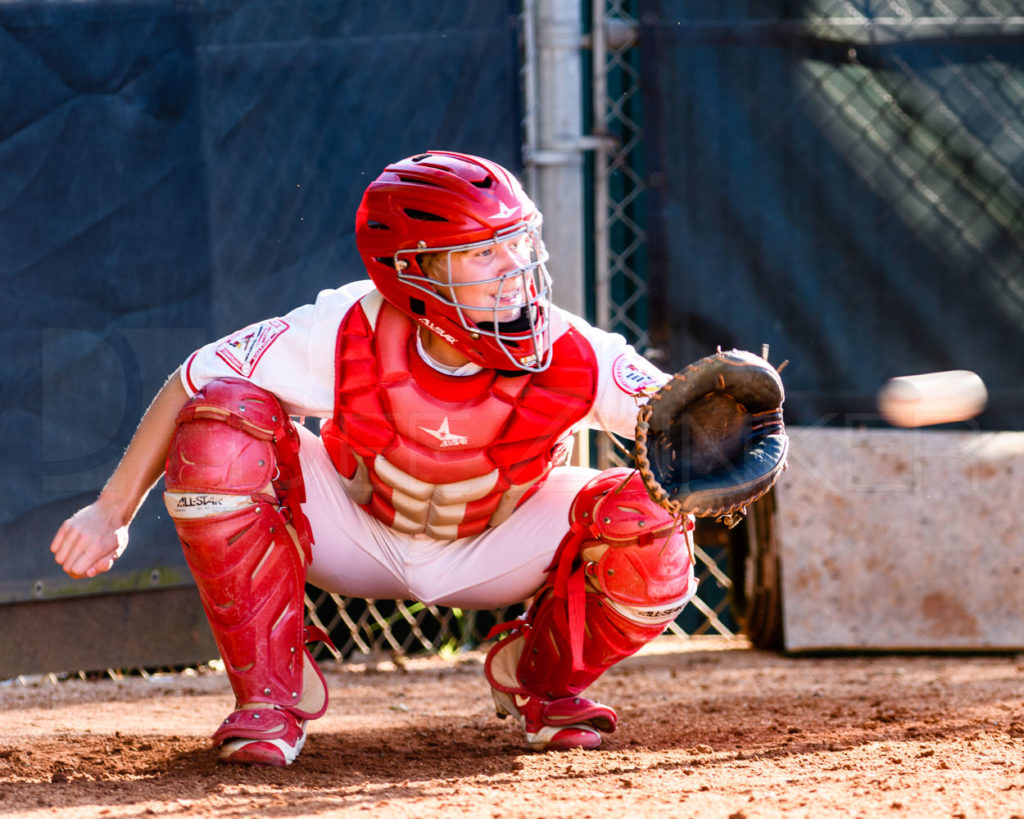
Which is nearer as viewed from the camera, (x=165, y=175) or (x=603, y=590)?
(x=603, y=590)

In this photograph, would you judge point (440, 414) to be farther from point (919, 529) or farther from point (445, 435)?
point (919, 529)

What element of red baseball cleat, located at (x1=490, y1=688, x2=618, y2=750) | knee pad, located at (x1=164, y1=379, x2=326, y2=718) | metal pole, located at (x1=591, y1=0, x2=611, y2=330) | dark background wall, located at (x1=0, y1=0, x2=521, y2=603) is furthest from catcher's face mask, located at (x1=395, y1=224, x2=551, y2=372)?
metal pole, located at (x1=591, y1=0, x2=611, y2=330)

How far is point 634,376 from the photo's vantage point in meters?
2.85

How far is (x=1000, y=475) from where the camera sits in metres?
4.28

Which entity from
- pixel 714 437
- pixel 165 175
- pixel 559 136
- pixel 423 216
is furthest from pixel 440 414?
pixel 559 136

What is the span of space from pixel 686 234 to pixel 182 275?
5.52ft

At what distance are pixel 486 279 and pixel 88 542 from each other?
105cm

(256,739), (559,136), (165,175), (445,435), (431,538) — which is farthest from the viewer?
(559,136)

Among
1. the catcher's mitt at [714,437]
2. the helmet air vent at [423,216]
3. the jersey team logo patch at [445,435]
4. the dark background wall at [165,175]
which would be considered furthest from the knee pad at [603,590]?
the dark background wall at [165,175]

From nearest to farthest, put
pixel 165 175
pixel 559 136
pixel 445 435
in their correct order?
pixel 445 435 < pixel 165 175 < pixel 559 136

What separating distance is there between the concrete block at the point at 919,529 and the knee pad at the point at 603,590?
62.1 inches

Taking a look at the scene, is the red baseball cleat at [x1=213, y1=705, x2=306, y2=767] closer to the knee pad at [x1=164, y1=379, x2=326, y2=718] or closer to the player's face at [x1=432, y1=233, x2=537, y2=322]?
the knee pad at [x1=164, y1=379, x2=326, y2=718]

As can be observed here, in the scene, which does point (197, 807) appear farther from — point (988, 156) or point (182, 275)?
point (988, 156)

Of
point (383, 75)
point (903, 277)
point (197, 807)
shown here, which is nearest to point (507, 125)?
point (383, 75)
